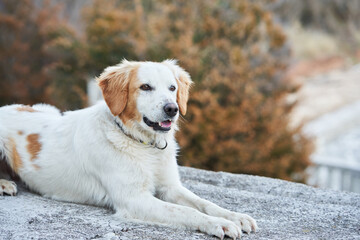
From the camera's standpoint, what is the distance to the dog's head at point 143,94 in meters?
3.37

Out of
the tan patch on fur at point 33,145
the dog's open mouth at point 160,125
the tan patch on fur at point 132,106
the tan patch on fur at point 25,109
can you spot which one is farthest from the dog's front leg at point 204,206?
the tan patch on fur at point 25,109

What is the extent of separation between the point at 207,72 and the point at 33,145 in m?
5.91

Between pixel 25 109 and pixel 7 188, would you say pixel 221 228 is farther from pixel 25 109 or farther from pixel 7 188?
pixel 25 109

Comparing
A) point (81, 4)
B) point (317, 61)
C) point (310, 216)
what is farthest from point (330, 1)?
point (310, 216)

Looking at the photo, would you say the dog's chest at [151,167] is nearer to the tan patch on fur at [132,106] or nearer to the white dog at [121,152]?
the white dog at [121,152]

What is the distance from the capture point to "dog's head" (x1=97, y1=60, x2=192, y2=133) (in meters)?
3.37

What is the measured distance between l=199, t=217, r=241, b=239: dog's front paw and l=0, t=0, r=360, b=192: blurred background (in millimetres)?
5149

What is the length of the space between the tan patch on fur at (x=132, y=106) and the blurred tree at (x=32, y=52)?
722 centimetres

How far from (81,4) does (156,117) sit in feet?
39.0

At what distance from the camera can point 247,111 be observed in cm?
891

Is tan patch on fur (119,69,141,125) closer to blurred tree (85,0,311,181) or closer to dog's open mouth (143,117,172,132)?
dog's open mouth (143,117,172,132)

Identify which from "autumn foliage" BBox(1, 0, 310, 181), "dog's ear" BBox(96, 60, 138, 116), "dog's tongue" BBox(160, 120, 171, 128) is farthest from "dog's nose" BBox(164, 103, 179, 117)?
"autumn foliage" BBox(1, 0, 310, 181)

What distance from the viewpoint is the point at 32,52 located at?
39.0 feet

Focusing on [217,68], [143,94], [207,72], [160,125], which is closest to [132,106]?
[143,94]
